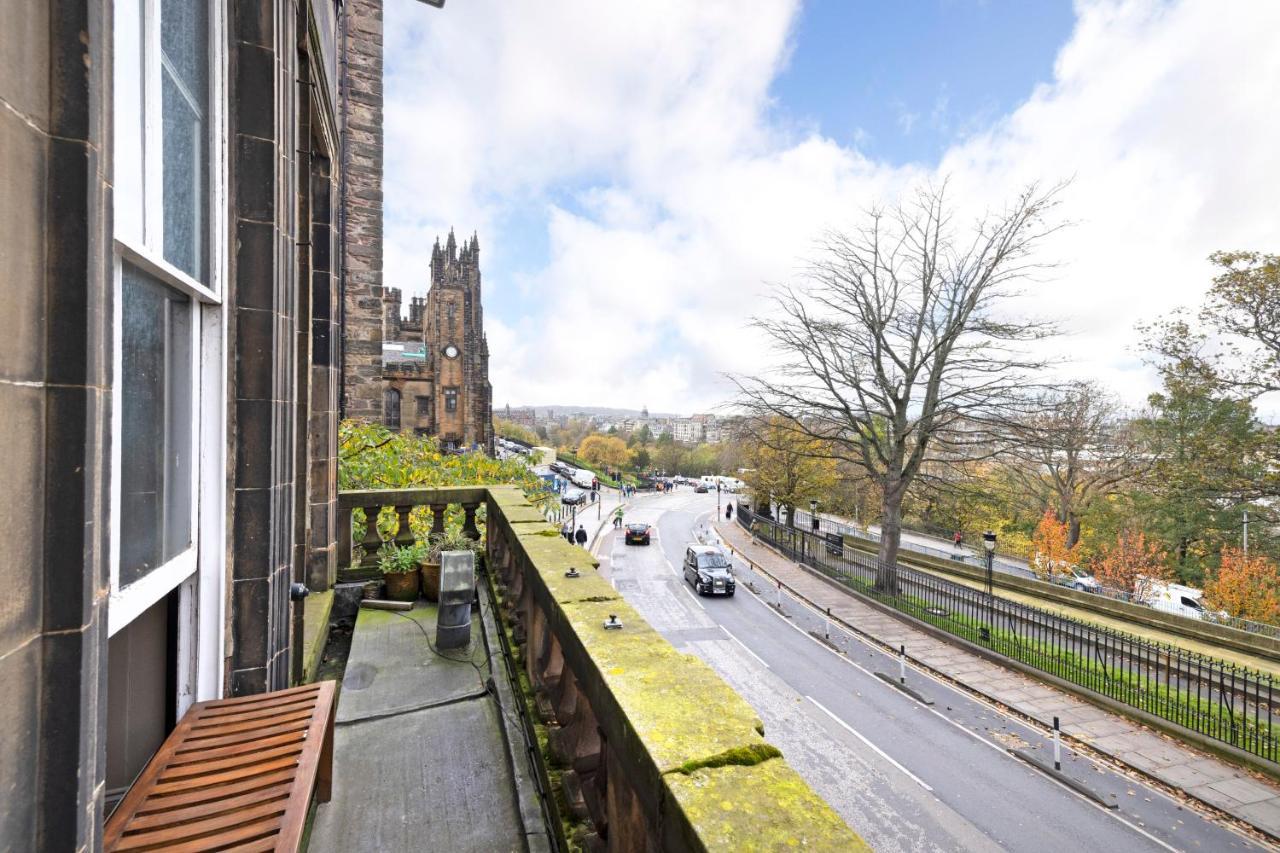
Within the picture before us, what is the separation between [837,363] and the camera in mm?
19328

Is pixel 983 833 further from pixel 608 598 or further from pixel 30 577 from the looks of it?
pixel 30 577

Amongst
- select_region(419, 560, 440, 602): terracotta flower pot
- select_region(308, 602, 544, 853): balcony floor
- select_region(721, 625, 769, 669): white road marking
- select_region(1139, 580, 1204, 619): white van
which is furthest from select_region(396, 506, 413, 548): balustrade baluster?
select_region(1139, 580, 1204, 619): white van

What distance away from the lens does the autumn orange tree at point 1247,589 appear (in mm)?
19031

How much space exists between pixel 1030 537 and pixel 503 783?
142 ft

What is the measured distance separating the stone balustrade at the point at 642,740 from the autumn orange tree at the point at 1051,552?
29870 millimetres

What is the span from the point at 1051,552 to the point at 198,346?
1311 inches

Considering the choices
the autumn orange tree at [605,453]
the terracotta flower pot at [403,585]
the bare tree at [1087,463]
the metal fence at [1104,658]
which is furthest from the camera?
the autumn orange tree at [605,453]

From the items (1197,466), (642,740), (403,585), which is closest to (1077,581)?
(1197,466)

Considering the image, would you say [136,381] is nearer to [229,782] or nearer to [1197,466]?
[229,782]

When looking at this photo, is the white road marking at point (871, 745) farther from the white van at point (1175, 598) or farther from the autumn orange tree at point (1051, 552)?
the autumn orange tree at point (1051, 552)

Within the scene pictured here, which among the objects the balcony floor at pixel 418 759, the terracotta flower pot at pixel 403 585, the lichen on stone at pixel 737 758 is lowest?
the balcony floor at pixel 418 759

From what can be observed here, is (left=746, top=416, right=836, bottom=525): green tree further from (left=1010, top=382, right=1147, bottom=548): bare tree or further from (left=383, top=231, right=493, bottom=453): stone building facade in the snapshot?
(left=383, top=231, right=493, bottom=453): stone building facade

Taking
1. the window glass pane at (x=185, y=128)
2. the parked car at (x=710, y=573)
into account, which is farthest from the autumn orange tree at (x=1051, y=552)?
the window glass pane at (x=185, y=128)

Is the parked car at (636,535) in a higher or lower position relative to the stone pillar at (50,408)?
lower
